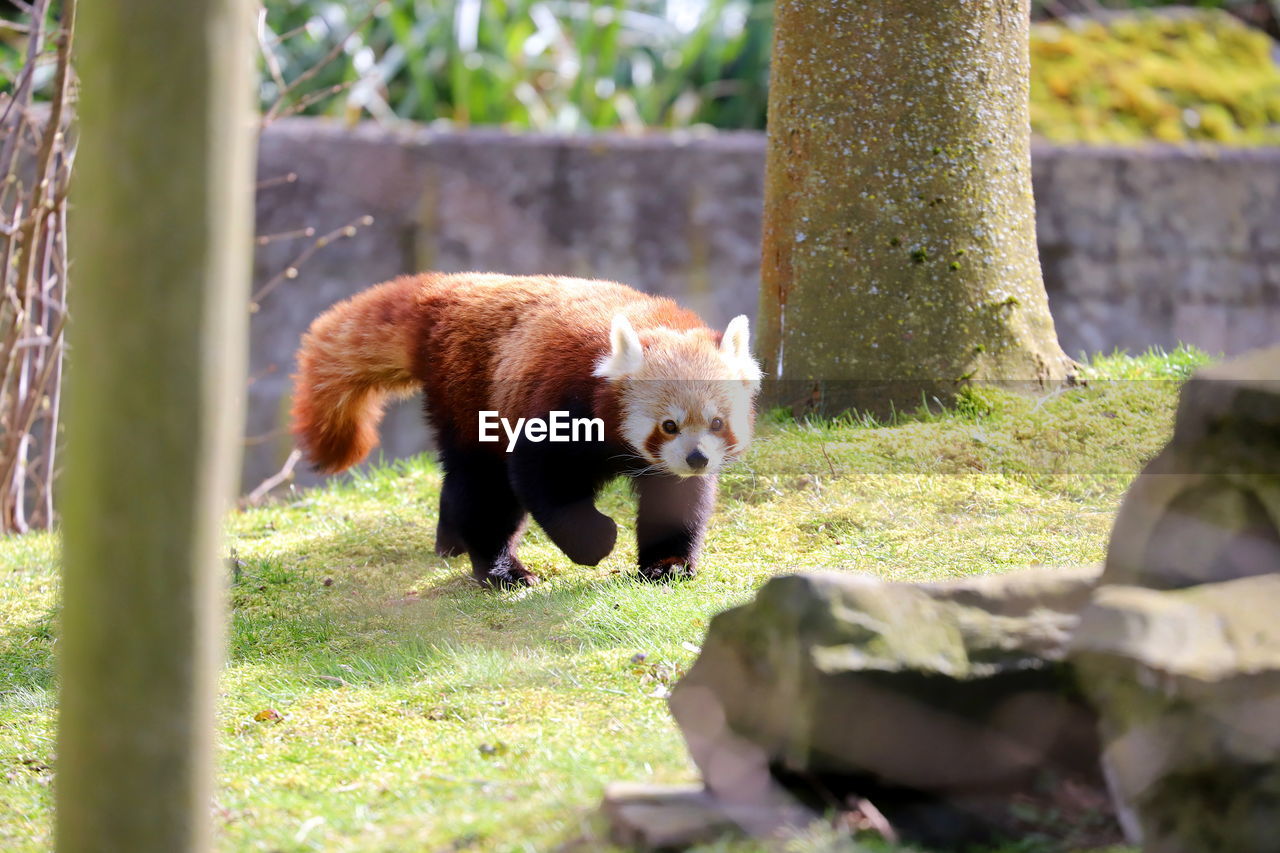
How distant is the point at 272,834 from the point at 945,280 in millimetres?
3378

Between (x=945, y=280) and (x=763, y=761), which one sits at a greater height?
(x=945, y=280)

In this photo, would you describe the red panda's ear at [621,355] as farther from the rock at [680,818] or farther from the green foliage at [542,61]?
the green foliage at [542,61]

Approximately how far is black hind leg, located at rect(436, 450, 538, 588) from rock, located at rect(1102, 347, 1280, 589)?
2.59m

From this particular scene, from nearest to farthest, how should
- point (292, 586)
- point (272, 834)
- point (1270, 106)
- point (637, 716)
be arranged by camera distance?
point (272, 834), point (637, 716), point (292, 586), point (1270, 106)

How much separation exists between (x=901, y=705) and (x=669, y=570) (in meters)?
2.01

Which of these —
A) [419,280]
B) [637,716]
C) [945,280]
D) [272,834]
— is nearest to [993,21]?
[945,280]

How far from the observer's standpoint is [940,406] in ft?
16.4

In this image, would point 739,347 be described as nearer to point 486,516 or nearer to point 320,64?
point 486,516

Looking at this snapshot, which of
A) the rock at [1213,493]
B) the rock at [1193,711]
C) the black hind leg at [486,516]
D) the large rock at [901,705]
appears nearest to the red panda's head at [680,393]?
the black hind leg at [486,516]

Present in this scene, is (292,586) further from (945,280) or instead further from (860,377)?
(945,280)

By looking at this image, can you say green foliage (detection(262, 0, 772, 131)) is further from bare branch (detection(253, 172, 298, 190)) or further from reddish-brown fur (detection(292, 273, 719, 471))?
reddish-brown fur (detection(292, 273, 719, 471))

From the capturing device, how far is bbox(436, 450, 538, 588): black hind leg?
4.63 metres

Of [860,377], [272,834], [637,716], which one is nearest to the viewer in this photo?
[272,834]

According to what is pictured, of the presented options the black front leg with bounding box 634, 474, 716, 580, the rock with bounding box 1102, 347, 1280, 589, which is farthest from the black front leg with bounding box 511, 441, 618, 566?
the rock with bounding box 1102, 347, 1280, 589
